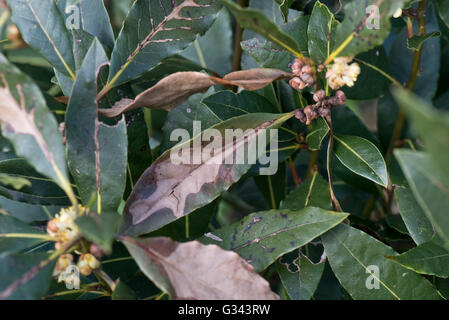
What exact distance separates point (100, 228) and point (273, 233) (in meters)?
0.35

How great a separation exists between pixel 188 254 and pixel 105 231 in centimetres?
19

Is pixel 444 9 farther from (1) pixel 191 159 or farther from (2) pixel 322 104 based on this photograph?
(1) pixel 191 159

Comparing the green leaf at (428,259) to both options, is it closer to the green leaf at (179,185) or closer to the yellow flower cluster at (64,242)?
the green leaf at (179,185)

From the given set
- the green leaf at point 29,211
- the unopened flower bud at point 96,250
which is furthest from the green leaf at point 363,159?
the green leaf at point 29,211

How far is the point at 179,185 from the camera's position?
96 cm

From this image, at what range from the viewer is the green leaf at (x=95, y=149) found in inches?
36.9

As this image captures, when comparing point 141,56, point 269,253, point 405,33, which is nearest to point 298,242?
point 269,253

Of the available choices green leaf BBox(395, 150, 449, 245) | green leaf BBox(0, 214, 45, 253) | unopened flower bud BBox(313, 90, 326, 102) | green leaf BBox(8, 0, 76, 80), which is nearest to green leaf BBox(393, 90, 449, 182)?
green leaf BBox(395, 150, 449, 245)

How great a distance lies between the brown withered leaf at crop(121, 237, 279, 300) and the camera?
0.83m

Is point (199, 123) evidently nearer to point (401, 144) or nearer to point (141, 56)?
point (141, 56)

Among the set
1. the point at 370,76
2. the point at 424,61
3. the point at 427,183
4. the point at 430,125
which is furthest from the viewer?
the point at 424,61

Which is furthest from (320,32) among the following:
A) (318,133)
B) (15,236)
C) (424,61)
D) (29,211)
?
(29,211)

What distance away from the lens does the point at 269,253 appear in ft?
3.05

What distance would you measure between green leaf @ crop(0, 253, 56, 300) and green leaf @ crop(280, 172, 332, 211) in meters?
0.53
